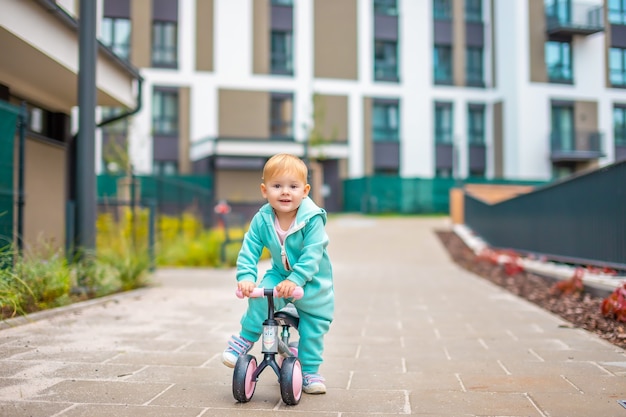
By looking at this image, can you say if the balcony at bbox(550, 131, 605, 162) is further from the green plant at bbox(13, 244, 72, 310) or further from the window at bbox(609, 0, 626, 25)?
the green plant at bbox(13, 244, 72, 310)

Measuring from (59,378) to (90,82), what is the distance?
439 cm

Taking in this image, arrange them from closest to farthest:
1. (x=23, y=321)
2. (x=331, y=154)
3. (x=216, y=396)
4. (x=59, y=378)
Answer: (x=216, y=396), (x=59, y=378), (x=23, y=321), (x=331, y=154)

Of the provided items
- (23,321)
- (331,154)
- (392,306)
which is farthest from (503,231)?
(331,154)

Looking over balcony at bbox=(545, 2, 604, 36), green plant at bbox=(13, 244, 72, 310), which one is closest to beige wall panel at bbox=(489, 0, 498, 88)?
balcony at bbox=(545, 2, 604, 36)

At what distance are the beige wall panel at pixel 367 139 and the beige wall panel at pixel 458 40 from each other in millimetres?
5429

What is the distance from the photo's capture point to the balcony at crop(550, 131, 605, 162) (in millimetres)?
16812

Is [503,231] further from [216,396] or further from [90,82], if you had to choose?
[216,396]

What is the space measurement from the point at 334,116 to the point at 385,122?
10.3 feet

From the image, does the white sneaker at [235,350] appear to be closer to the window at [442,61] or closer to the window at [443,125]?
the window at [443,125]

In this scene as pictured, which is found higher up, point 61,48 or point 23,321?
point 61,48

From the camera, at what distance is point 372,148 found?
3506 cm

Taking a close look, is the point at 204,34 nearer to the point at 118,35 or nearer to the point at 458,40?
the point at 118,35

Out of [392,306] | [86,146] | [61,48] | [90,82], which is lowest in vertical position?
[392,306]

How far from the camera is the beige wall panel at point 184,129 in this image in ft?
103
